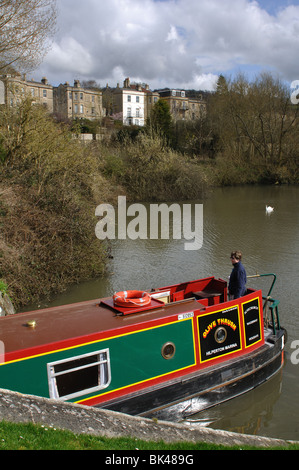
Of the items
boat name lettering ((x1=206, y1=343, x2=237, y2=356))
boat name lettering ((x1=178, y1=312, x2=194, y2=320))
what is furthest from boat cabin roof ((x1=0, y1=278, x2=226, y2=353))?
boat name lettering ((x1=206, y1=343, x2=237, y2=356))

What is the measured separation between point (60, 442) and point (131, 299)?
2.94 metres

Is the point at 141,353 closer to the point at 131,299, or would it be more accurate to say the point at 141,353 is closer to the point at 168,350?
the point at 168,350

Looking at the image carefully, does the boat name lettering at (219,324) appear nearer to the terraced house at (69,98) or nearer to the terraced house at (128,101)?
the terraced house at (69,98)

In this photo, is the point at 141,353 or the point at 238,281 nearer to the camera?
the point at 141,353

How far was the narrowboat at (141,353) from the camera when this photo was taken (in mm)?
5500

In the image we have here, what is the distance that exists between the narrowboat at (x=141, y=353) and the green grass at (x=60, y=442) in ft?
3.66

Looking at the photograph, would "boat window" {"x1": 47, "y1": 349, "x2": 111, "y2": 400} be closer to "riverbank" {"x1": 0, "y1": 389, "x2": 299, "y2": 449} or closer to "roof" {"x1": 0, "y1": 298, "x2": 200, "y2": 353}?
"roof" {"x1": 0, "y1": 298, "x2": 200, "y2": 353}

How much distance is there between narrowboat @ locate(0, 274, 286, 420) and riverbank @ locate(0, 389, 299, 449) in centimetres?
70

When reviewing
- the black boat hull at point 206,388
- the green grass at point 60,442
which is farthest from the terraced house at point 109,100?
the green grass at point 60,442

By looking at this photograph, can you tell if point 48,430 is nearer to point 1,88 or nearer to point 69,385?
point 69,385

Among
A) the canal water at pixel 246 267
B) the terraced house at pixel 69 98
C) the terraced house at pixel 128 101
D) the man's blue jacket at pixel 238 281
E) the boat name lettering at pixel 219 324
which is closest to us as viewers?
the boat name lettering at pixel 219 324

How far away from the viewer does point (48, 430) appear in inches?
169

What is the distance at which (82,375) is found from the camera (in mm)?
5859

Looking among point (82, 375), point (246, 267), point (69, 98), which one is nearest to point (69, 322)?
point (82, 375)
